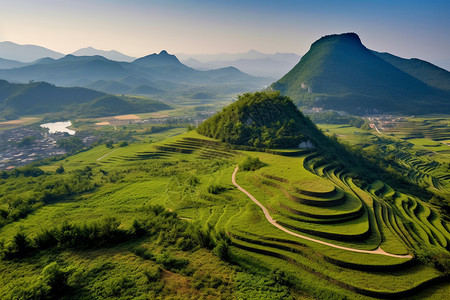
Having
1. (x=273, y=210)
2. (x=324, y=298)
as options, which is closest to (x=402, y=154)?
(x=273, y=210)

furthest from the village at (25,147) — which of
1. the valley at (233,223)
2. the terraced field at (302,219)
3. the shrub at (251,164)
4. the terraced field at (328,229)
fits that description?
the terraced field at (328,229)

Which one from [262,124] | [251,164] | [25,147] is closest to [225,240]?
[251,164]

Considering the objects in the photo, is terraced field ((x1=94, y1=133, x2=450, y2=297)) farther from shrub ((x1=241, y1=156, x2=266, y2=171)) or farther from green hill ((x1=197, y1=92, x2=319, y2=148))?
green hill ((x1=197, y1=92, x2=319, y2=148))

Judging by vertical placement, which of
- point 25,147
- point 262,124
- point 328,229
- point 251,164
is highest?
point 262,124

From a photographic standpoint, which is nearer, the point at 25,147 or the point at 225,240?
the point at 225,240

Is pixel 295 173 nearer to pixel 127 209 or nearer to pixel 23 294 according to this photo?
pixel 127 209

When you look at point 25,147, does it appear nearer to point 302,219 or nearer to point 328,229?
point 302,219

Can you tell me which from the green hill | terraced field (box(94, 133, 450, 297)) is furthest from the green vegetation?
the green hill
